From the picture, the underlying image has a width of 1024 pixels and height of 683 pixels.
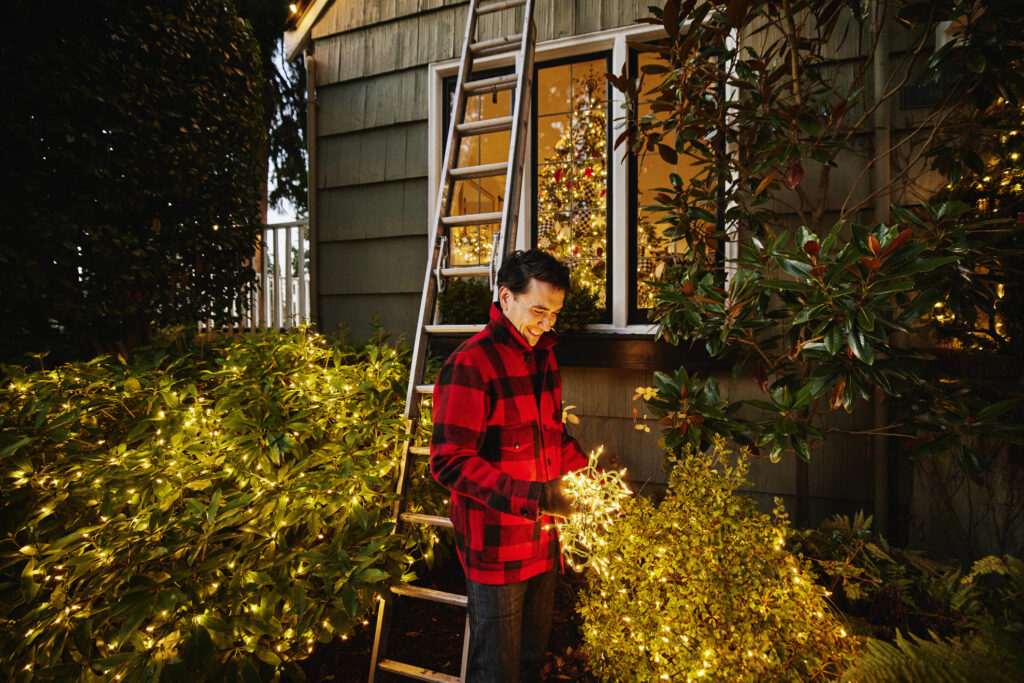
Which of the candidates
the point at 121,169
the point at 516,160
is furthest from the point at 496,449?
the point at 121,169

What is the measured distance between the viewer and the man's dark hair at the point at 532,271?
151 cm

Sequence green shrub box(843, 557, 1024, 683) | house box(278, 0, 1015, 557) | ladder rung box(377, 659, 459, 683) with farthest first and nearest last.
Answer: house box(278, 0, 1015, 557), ladder rung box(377, 659, 459, 683), green shrub box(843, 557, 1024, 683)

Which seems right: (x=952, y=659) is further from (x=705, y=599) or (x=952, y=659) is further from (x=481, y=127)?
(x=481, y=127)

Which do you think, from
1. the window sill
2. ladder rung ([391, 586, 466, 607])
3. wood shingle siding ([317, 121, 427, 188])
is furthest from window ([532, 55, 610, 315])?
ladder rung ([391, 586, 466, 607])

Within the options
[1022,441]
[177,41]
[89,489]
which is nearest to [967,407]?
[1022,441]

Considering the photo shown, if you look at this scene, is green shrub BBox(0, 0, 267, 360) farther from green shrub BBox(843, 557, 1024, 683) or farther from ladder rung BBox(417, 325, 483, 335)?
green shrub BBox(843, 557, 1024, 683)

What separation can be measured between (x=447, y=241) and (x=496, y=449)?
4.43ft

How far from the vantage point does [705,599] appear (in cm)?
150

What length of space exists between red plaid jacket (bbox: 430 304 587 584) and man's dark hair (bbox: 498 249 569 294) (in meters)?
0.12

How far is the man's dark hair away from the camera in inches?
59.6

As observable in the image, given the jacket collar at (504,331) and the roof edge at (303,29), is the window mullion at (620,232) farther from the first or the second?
the roof edge at (303,29)

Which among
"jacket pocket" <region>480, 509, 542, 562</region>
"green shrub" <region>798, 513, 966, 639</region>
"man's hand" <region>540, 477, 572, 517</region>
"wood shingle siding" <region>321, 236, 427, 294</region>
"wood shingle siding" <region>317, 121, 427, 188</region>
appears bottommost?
"green shrub" <region>798, 513, 966, 639</region>

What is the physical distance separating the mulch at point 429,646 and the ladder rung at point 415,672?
0.09 metres

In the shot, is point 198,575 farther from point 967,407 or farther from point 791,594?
point 967,407
